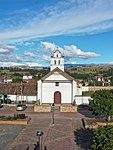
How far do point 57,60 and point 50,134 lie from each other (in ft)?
91.1

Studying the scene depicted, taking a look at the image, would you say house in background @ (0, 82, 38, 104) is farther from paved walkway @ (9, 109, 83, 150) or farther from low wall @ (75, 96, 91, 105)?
paved walkway @ (9, 109, 83, 150)

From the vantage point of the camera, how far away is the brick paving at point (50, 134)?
23406 millimetres

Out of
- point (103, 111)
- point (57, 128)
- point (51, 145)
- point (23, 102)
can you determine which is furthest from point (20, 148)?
point (23, 102)

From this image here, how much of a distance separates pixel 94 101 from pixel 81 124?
3.34m

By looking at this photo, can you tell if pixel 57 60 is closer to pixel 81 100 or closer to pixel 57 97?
pixel 57 97

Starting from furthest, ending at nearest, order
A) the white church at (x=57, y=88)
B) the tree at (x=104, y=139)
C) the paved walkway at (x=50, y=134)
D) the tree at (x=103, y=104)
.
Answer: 1. the white church at (x=57, y=88)
2. the tree at (x=103, y=104)
3. the paved walkway at (x=50, y=134)
4. the tree at (x=104, y=139)

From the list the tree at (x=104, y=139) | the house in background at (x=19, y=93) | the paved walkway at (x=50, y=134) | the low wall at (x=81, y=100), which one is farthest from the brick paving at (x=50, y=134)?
the house in background at (x=19, y=93)

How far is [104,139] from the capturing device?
15.6m

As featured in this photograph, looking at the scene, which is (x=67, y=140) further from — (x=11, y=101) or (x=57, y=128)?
(x=11, y=101)

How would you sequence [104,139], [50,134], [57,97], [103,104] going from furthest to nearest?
[57,97], [103,104], [50,134], [104,139]

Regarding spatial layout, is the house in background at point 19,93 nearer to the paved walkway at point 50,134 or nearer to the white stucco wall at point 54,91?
the white stucco wall at point 54,91

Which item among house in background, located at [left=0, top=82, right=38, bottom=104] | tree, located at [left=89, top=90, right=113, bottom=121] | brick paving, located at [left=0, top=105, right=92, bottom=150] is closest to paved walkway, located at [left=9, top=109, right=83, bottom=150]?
brick paving, located at [left=0, top=105, right=92, bottom=150]

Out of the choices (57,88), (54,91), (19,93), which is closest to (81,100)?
(57,88)

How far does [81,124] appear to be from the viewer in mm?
33281
